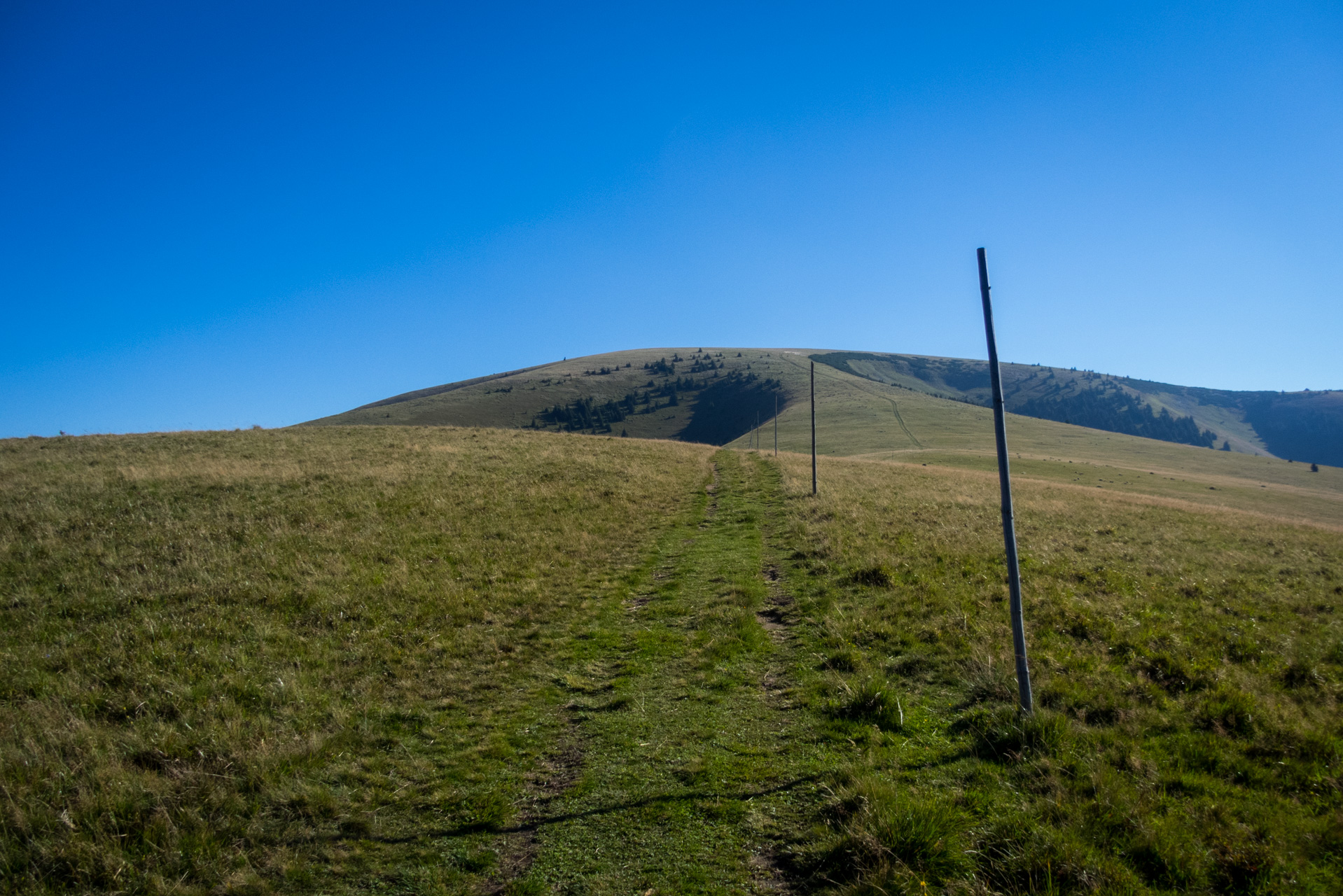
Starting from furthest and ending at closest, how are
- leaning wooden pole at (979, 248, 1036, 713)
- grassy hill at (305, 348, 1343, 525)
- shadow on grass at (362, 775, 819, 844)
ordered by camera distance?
grassy hill at (305, 348, 1343, 525) → leaning wooden pole at (979, 248, 1036, 713) → shadow on grass at (362, 775, 819, 844)

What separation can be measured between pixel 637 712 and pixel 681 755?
1273 mm

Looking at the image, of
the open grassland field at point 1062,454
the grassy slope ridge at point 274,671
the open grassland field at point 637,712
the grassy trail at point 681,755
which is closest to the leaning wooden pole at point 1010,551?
the open grassland field at point 637,712

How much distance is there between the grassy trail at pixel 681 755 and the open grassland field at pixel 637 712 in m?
0.04

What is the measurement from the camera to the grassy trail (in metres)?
4.95

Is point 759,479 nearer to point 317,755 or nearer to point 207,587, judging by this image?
point 207,587

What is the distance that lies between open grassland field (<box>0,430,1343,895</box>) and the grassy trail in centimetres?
4

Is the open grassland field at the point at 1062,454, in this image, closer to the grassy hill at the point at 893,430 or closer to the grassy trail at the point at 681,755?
the grassy hill at the point at 893,430

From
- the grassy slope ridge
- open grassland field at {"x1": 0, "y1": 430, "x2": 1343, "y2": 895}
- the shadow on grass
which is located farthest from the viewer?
the shadow on grass

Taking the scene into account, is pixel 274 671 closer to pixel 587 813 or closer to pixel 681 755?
pixel 587 813

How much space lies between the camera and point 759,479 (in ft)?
109

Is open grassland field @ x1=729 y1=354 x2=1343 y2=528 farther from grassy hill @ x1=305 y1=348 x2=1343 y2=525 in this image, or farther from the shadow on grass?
the shadow on grass

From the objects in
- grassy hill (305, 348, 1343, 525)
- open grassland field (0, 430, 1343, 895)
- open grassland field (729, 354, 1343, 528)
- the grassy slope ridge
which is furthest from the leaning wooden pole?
grassy hill (305, 348, 1343, 525)

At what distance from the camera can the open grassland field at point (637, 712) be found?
4.90m

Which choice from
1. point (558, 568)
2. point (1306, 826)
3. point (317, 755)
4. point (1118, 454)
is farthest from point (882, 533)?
point (1118, 454)
